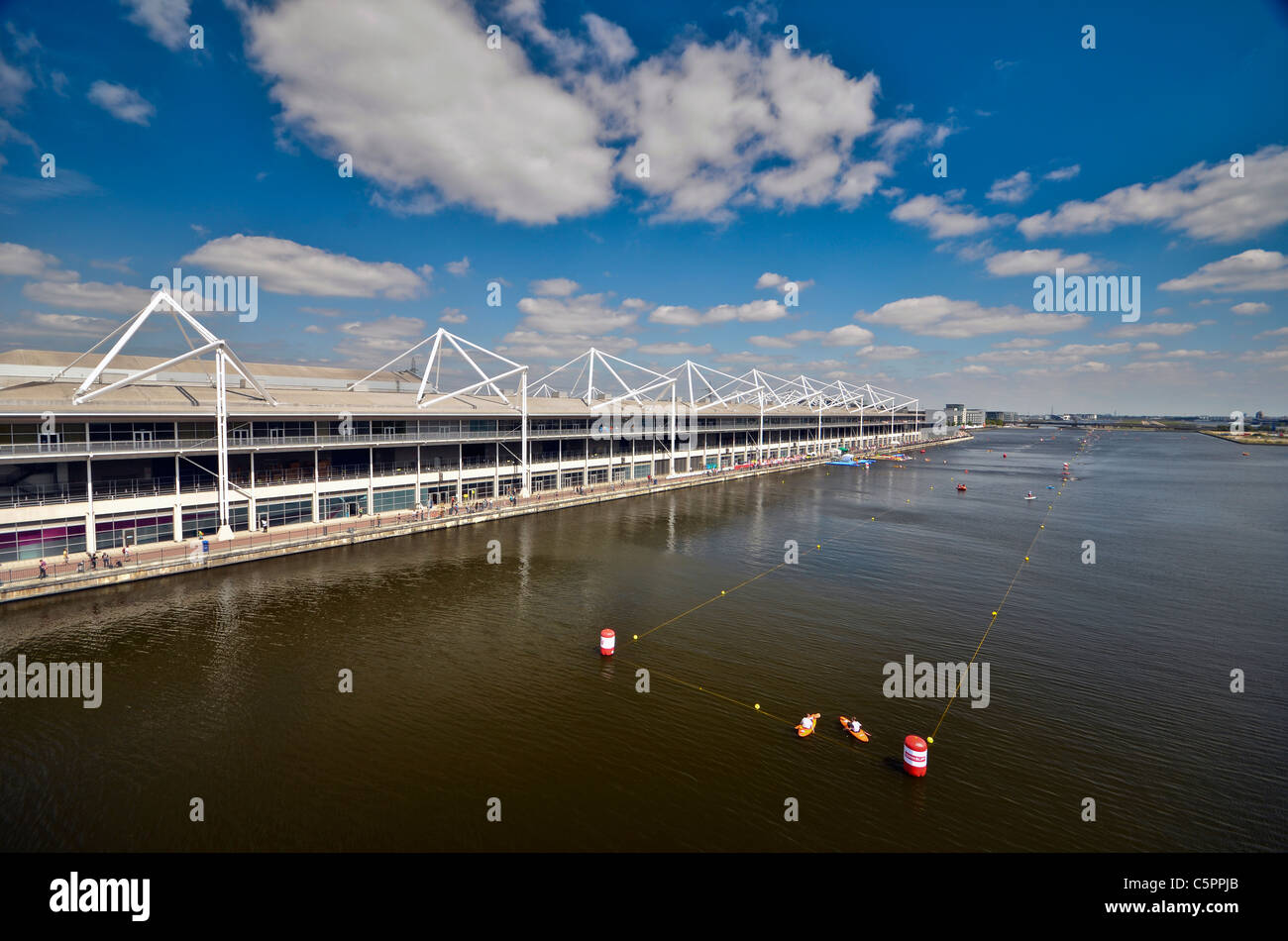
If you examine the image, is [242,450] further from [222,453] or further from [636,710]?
[636,710]

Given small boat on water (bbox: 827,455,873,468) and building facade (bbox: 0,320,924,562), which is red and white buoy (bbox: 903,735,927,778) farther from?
small boat on water (bbox: 827,455,873,468)

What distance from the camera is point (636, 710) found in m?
15.6

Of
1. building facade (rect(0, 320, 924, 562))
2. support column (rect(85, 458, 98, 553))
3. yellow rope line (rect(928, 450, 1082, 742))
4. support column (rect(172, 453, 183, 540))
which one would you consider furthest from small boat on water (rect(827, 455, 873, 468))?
support column (rect(85, 458, 98, 553))

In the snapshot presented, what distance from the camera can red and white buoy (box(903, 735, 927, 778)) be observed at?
1266 centimetres

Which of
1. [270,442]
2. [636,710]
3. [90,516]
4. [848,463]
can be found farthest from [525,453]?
[848,463]

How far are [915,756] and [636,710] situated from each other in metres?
7.47

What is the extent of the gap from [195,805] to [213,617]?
12167 millimetres

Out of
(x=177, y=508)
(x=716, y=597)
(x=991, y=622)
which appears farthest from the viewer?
(x=177, y=508)

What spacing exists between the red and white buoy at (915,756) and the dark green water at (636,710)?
1.34 feet

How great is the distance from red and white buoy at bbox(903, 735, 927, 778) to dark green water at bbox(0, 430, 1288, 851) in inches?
16.1
